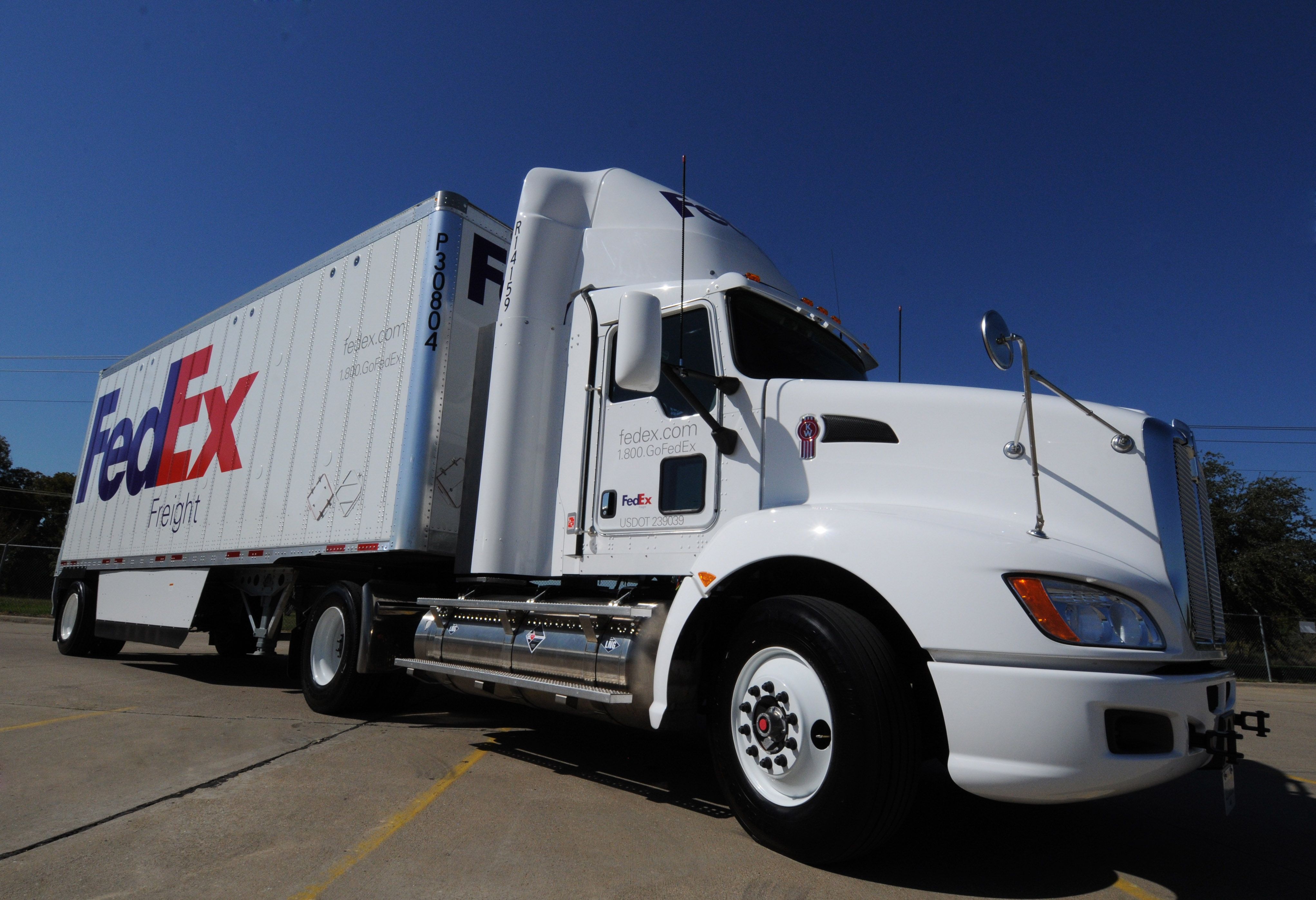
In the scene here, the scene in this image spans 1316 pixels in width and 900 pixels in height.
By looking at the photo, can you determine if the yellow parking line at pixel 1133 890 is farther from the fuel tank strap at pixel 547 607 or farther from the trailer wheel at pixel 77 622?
the trailer wheel at pixel 77 622

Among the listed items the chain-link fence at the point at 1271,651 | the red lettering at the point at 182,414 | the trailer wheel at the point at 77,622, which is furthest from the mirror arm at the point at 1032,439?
the chain-link fence at the point at 1271,651

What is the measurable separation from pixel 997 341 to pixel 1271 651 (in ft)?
63.7

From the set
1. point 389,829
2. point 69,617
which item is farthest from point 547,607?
point 69,617

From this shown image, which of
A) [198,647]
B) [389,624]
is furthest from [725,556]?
[198,647]

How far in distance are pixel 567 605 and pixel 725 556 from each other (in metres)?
1.21

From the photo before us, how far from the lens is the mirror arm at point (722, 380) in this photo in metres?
4.34

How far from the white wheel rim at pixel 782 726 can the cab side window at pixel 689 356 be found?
1563mm

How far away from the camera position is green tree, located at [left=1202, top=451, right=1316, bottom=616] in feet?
70.8

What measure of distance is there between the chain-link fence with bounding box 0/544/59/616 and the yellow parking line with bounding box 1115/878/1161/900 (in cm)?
2860

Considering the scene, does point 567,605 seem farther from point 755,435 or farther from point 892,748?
point 892,748

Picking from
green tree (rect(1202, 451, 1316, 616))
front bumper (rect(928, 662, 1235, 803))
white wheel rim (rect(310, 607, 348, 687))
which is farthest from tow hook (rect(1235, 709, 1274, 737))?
green tree (rect(1202, 451, 1316, 616))

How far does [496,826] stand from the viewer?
3.63 meters

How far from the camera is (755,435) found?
13.9ft

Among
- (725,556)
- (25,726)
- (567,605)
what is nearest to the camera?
(725,556)
